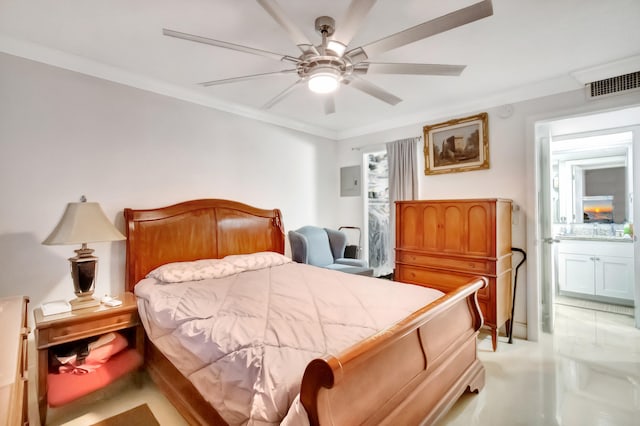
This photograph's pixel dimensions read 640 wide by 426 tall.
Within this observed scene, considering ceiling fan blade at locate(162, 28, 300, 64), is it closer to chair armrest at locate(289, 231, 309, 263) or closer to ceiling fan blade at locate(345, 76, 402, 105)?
ceiling fan blade at locate(345, 76, 402, 105)

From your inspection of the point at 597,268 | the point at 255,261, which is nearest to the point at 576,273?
the point at 597,268

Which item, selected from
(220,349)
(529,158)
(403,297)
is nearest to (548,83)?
(529,158)

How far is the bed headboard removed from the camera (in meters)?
2.67

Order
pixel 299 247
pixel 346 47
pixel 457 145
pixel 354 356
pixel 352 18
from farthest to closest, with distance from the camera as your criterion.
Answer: pixel 299 247, pixel 457 145, pixel 346 47, pixel 352 18, pixel 354 356

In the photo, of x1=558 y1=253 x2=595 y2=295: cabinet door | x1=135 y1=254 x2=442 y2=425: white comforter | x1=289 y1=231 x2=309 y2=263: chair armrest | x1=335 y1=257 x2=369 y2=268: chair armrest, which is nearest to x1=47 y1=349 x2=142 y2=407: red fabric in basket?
x1=135 y1=254 x2=442 y2=425: white comforter

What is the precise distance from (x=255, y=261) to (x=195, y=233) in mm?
671

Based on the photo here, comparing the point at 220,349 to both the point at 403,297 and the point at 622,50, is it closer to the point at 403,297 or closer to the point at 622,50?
the point at 403,297

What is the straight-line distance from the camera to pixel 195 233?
3.03 m

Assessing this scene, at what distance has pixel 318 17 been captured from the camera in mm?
1914

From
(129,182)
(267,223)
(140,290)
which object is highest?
(129,182)

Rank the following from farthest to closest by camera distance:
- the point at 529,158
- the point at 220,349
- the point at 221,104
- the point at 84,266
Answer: the point at 221,104
the point at 529,158
the point at 84,266
the point at 220,349

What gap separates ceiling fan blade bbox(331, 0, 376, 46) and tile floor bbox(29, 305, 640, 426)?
2313 millimetres

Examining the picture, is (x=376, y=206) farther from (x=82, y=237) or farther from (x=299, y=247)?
(x=82, y=237)

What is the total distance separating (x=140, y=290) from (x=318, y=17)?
236 cm
